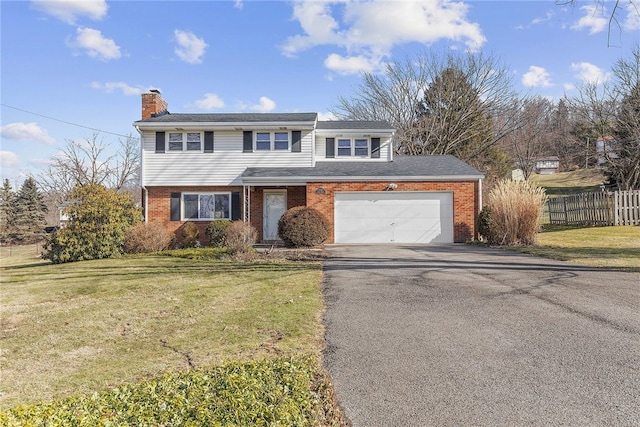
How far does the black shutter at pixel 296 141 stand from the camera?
→ 18.6 m

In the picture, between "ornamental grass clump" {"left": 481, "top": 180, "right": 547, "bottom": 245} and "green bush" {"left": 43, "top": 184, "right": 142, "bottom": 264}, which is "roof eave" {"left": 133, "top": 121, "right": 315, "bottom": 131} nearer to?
"green bush" {"left": 43, "top": 184, "right": 142, "bottom": 264}

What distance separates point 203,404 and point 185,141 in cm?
1721

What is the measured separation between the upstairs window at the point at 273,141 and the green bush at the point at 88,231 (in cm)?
674

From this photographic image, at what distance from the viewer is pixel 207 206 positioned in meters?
18.3

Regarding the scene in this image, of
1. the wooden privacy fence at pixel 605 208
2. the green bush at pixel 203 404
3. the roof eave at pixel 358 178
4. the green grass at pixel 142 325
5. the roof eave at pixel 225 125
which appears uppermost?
the roof eave at pixel 225 125

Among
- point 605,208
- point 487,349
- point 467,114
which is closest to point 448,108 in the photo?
point 467,114

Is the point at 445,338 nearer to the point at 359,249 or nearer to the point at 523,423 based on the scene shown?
the point at 523,423

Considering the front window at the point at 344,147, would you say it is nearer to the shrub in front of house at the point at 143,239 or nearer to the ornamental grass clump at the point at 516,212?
the ornamental grass clump at the point at 516,212

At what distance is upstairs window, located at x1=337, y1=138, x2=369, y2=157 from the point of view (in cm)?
1961

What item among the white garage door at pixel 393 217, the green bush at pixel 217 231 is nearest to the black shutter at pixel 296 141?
the white garage door at pixel 393 217

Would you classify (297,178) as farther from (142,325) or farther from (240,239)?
(142,325)

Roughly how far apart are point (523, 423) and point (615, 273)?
24.5ft

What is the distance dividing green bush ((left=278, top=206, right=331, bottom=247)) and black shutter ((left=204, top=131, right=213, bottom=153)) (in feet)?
18.7

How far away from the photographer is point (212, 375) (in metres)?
3.27
